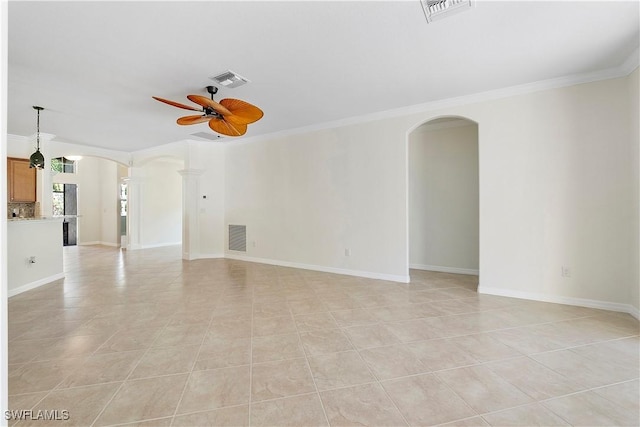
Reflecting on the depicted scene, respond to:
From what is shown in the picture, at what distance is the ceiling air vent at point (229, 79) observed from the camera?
317 cm

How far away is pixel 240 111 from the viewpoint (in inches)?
118

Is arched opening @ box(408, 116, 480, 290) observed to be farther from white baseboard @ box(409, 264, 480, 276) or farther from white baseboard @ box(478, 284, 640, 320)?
white baseboard @ box(478, 284, 640, 320)

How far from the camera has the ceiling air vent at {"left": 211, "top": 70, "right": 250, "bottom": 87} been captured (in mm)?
3174

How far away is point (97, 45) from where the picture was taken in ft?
8.59

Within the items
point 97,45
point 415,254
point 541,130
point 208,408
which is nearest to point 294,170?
point 415,254

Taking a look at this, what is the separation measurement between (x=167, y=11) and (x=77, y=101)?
295 cm

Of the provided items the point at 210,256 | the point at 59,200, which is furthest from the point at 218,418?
the point at 59,200

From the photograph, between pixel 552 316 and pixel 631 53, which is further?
pixel 552 316

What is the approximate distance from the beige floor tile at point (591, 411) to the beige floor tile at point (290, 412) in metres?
1.43

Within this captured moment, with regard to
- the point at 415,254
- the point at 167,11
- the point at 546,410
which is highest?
the point at 167,11

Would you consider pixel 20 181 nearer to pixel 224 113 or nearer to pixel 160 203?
pixel 160 203

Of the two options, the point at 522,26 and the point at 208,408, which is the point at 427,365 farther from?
the point at 522,26

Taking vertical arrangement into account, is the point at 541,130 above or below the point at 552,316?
above
